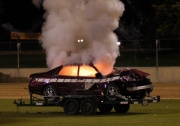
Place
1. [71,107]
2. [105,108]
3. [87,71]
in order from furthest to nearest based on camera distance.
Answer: [105,108] → [87,71] → [71,107]

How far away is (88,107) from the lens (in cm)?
2680

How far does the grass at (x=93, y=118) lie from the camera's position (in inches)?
913

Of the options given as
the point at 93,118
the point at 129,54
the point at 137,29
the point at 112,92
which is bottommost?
the point at 93,118

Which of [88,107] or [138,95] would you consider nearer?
[88,107]

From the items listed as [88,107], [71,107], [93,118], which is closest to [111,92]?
[88,107]

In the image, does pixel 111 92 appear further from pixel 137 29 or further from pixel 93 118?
pixel 137 29

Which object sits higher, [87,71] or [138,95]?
[87,71]

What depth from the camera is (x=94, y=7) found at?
95.3 feet

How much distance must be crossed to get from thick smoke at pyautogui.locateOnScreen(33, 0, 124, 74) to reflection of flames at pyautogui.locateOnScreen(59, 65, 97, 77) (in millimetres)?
308

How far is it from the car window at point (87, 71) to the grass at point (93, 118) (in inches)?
64.9

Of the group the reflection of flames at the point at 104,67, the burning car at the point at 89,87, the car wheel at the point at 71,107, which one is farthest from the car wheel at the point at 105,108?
the car wheel at the point at 71,107

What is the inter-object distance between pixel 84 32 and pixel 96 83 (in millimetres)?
2900

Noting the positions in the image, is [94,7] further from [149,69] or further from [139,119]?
[149,69]

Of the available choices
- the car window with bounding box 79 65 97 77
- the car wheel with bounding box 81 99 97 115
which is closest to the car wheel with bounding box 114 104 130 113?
the car window with bounding box 79 65 97 77
